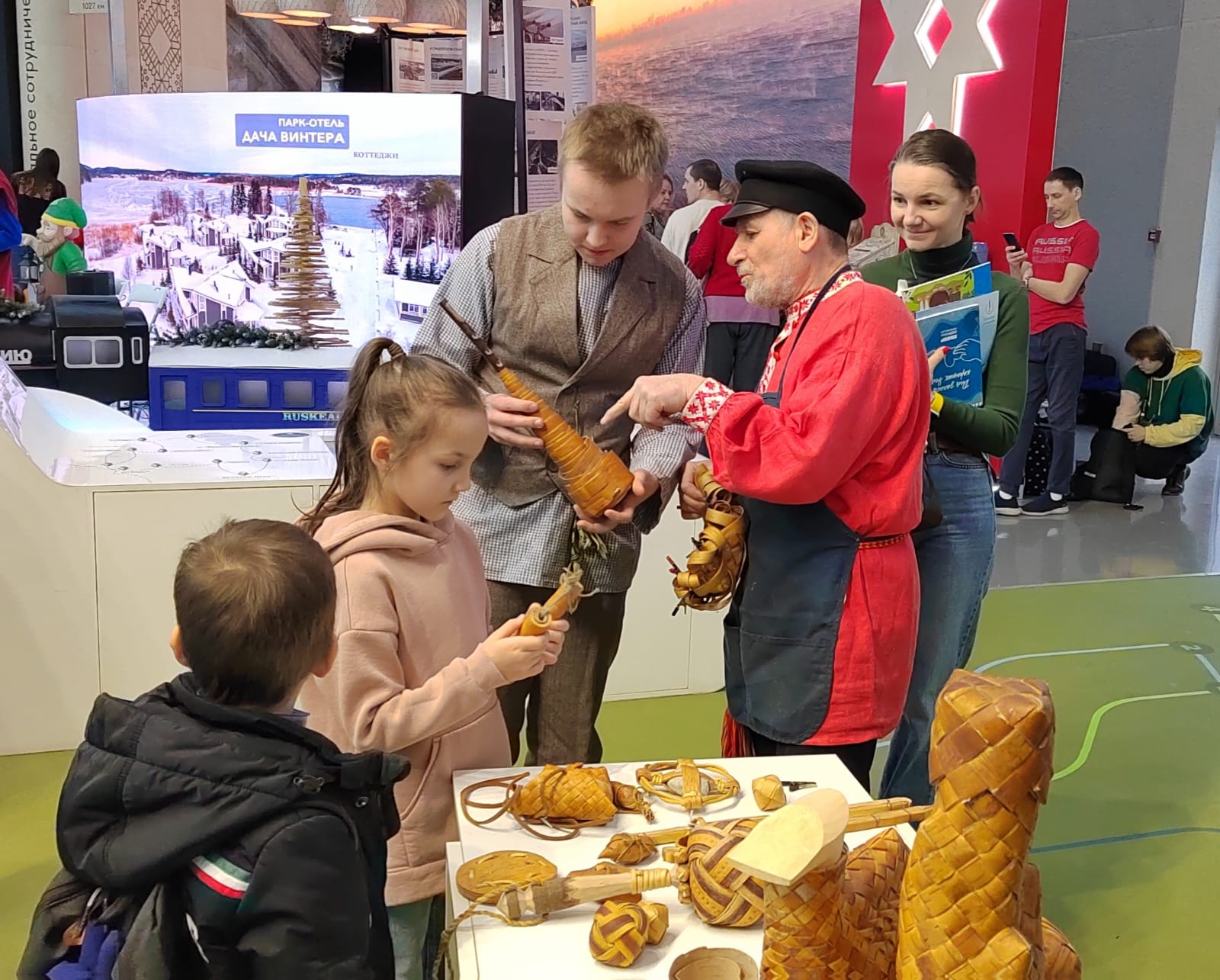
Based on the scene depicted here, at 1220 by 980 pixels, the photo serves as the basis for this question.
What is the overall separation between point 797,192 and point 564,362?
20.7 inches

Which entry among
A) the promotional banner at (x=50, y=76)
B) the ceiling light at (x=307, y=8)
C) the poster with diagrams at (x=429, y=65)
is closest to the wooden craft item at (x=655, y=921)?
the ceiling light at (x=307, y=8)

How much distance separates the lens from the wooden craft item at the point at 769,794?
1.59 metres

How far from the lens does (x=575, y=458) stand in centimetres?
194

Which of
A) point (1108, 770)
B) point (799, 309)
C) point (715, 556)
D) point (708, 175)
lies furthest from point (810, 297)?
point (708, 175)

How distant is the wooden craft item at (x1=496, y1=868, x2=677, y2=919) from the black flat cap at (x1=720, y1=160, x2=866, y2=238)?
98cm

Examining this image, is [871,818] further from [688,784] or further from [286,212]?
[286,212]

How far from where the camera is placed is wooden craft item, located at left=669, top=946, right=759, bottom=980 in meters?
1.23

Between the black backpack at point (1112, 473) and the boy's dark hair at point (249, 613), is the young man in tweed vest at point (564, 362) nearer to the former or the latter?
the boy's dark hair at point (249, 613)

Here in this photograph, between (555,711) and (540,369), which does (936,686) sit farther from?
(540,369)

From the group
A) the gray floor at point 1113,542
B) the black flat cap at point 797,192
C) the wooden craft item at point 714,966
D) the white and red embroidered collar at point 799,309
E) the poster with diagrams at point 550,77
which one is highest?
the poster with diagrams at point 550,77

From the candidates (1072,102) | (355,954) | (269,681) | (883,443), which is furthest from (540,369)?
(1072,102)

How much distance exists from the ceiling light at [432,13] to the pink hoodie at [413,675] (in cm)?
518

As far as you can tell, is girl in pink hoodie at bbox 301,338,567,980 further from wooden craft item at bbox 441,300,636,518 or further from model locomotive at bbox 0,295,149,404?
model locomotive at bbox 0,295,149,404

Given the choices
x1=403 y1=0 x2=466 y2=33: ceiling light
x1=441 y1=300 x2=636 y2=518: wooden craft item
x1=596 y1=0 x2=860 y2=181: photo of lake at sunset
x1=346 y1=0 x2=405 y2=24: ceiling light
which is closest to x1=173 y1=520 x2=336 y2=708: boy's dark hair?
x1=441 y1=300 x2=636 y2=518: wooden craft item
